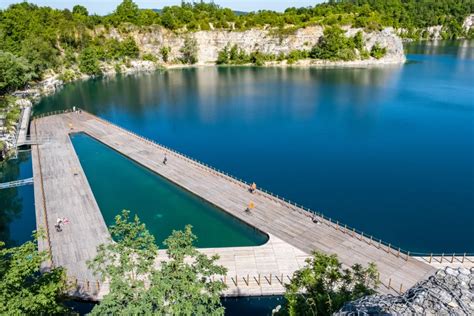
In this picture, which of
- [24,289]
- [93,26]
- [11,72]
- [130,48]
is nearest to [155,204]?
[24,289]

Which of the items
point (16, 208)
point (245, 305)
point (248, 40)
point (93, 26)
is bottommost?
point (245, 305)

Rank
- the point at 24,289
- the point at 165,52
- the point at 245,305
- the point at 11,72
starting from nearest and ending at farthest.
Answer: the point at 24,289, the point at 245,305, the point at 11,72, the point at 165,52

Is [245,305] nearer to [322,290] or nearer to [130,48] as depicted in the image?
[322,290]

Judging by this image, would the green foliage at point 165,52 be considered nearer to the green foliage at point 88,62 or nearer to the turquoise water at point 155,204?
the green foliage at point 88,62

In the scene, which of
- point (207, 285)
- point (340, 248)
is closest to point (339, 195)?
point (340, 248)

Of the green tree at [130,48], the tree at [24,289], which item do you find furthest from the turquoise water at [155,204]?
the green tree at [130,48]

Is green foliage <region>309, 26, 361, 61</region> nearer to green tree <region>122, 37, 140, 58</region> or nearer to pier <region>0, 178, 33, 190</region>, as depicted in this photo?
green tree <region>122, 37, 140, 58</region>

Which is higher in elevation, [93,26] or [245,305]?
[93,26]

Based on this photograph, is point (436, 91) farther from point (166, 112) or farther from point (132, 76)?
point (132, 76)
